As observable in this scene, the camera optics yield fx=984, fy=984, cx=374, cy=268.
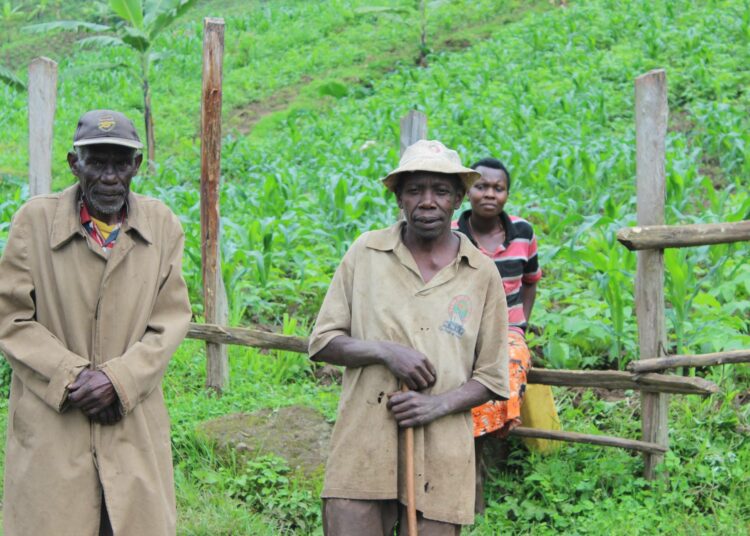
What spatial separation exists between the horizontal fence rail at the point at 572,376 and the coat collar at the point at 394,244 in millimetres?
1585

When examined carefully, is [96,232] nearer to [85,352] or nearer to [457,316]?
[85,352]

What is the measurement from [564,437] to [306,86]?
517 inches

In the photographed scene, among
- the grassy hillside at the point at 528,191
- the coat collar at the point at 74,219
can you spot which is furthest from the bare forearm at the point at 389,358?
the grassy hillside at the point at 528,191

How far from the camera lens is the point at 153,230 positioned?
3.30 meters

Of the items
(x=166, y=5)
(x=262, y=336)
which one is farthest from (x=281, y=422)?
(x=166, y=5)

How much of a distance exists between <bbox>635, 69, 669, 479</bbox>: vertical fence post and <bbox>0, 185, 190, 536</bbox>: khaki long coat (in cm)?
237

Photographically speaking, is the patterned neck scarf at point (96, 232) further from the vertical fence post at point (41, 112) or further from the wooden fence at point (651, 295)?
the vertical fence post at point (41, 112)

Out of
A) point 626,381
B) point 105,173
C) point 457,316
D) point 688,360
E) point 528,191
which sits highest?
point 528,191

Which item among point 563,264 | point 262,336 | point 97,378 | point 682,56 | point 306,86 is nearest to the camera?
point 97,378

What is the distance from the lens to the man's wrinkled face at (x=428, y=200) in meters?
3.21

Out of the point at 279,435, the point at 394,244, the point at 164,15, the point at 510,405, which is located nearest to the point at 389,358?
the point at 394,244

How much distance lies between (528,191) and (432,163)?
511 centimetres

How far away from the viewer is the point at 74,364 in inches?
121

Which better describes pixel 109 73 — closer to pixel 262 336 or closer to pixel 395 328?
pixel 262 336
